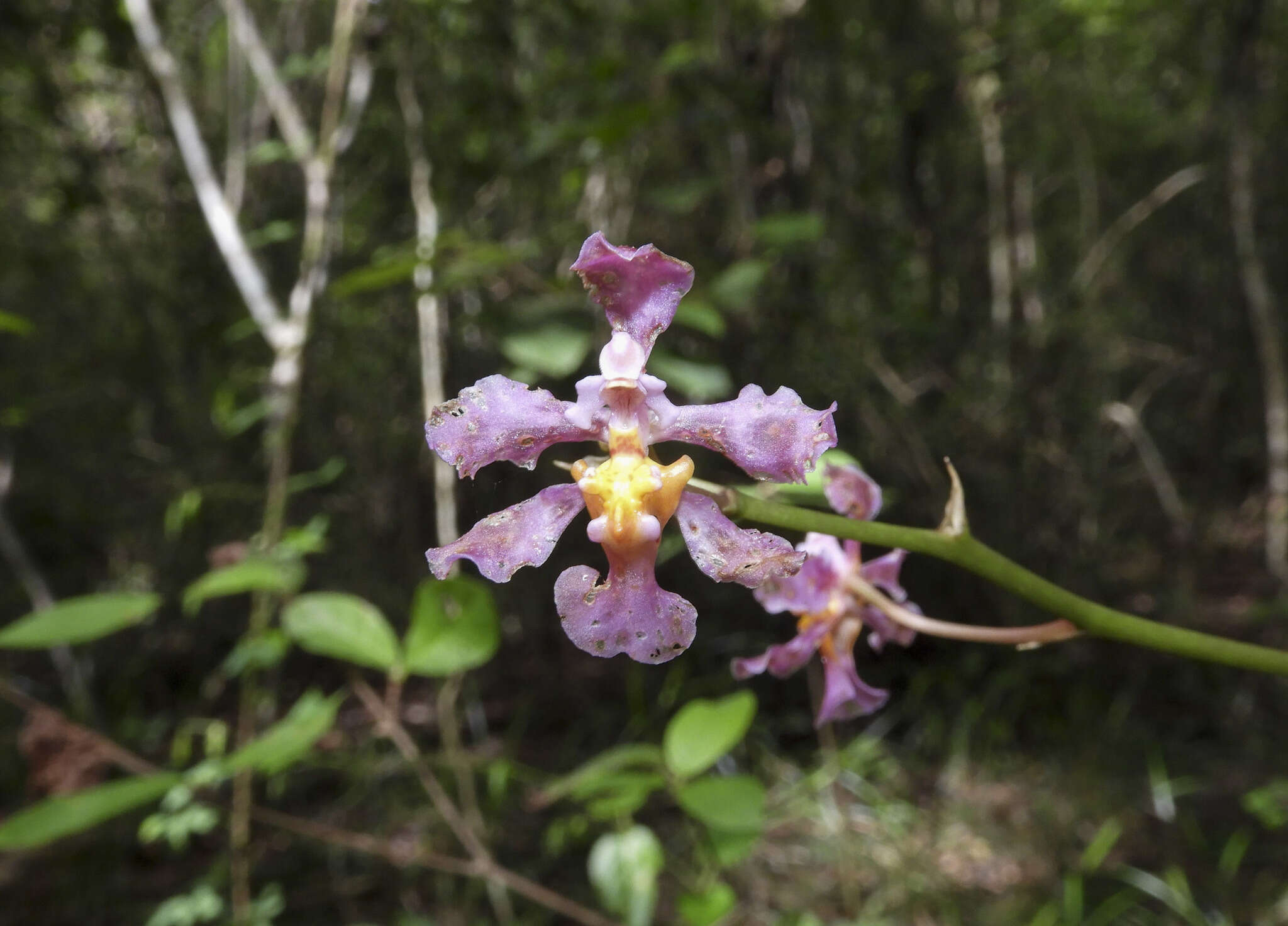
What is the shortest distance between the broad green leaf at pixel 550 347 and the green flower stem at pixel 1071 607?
3.07ft

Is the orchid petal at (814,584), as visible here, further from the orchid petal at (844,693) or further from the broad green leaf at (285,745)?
the broad green leaf at (285,745)

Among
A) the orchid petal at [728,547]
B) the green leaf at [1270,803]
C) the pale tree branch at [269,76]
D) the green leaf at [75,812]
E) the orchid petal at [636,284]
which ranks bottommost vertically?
the green leaf at [1270,803]

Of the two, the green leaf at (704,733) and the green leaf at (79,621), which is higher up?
the green leaf at (79,621)

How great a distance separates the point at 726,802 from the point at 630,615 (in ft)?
2.75

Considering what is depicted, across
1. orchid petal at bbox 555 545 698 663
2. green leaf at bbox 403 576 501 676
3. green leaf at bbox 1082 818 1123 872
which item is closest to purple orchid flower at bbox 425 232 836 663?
orchid petal at bbox 555 545 698 663

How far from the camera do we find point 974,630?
831 mm

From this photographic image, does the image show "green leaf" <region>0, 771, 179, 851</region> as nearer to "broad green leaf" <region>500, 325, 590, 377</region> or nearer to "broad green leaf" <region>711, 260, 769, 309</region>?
"broad green leaf" <region>500, 325, 590, 377</region>

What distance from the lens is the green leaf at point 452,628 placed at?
1407 millimetres

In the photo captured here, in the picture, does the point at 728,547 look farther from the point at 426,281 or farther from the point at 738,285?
the point at 426,281

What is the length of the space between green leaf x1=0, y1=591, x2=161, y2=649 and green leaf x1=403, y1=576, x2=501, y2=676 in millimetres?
396

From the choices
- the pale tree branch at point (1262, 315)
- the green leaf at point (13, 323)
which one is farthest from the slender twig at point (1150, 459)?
the green leaf at point (13, 323)

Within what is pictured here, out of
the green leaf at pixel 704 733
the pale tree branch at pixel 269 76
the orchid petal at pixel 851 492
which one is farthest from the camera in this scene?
the pale tree branch at pixel 269 76

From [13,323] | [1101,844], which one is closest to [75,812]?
[13,323]

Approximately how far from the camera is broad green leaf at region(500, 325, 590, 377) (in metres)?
1.57
